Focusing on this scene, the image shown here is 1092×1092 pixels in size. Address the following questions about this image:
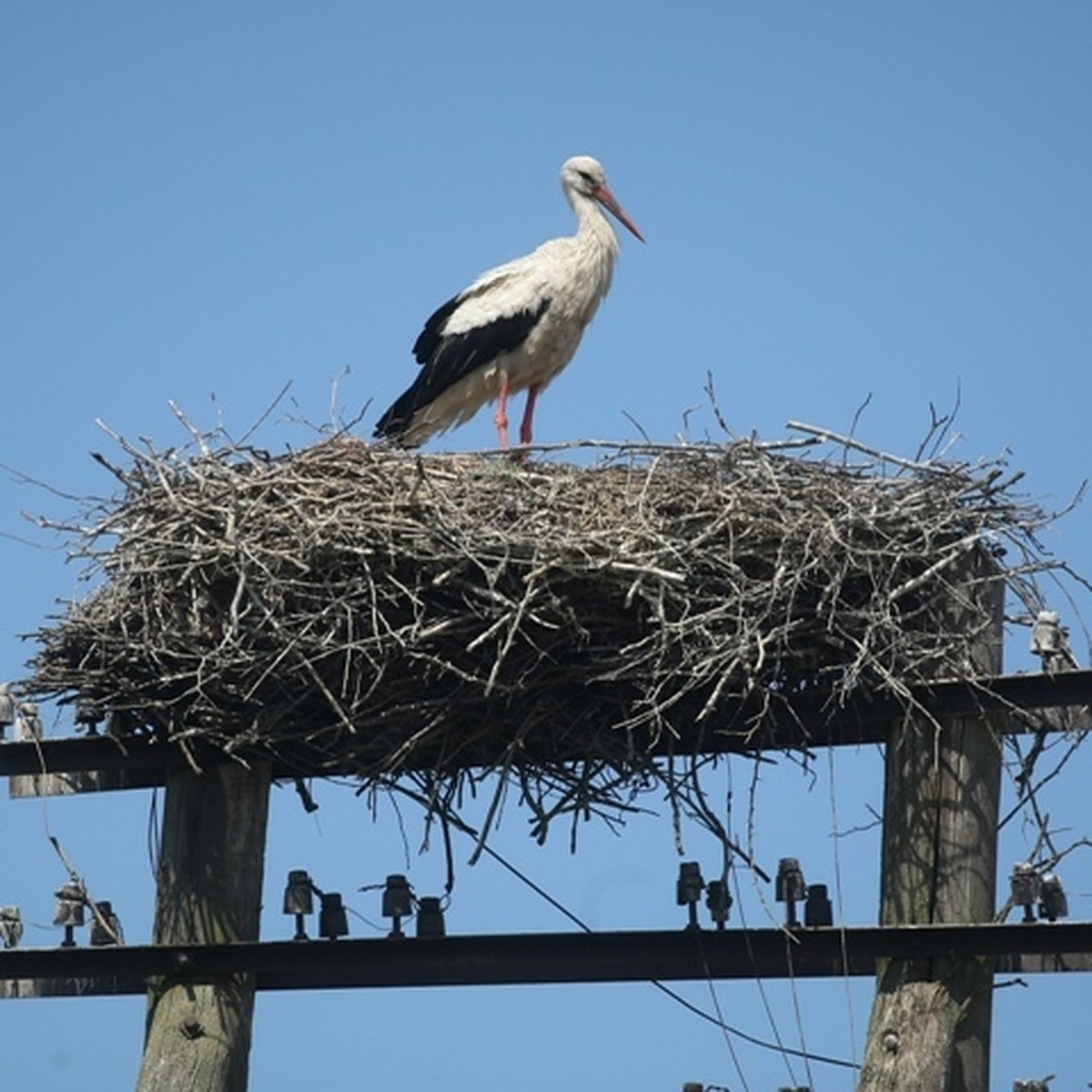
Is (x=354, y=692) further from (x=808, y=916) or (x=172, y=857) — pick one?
(x=808, y=916)

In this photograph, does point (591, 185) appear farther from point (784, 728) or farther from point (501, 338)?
point (784, 728)

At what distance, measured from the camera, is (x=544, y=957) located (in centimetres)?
617

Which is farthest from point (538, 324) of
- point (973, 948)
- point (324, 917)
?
point (973, 948)

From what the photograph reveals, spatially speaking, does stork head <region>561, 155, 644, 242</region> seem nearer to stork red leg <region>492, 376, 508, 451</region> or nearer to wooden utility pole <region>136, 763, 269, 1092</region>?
stork red leg <region>492, 376, 508, 451</region>

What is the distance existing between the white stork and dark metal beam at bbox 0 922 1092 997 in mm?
3581

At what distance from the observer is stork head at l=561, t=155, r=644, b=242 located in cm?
1091

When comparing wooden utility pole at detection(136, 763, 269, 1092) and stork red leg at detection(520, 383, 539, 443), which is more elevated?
stork red leg at detection(520, 383, 539, 443)

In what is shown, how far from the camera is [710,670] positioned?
6312 millimetres

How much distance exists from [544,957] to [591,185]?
18.0ft

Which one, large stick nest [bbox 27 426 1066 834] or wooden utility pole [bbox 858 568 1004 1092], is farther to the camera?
large stick nest [bbox 27 426 1066 834]

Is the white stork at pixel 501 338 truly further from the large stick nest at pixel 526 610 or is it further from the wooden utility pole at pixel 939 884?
the wooden utility pole at pixel 939 884

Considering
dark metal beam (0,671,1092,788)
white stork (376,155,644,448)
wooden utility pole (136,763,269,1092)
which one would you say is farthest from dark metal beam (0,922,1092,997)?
white stork (376,155,644,448)

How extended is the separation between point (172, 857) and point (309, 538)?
944mm

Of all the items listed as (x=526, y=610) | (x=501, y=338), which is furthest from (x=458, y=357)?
(x=526, y=610)
